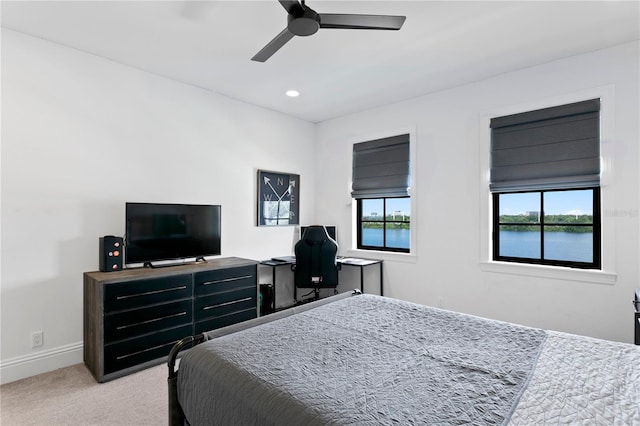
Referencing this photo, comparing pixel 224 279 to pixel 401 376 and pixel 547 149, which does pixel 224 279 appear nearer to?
pixel 401 376

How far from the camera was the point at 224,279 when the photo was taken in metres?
3.17

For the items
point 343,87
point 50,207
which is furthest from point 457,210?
point 50,207

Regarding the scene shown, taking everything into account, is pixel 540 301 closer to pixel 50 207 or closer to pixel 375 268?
pixel 375 268

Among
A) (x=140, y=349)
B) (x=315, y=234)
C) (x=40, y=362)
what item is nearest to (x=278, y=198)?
(x=315, y=234)

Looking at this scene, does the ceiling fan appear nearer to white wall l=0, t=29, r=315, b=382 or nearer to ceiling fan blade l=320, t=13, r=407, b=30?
ceiling fan blade l=320, t=13, r=407, b=30

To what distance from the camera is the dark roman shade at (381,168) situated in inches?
157

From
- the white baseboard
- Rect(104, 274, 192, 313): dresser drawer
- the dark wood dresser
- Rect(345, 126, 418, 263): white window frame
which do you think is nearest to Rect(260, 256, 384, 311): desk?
Rect(345, 126, 418, 263): white window frame

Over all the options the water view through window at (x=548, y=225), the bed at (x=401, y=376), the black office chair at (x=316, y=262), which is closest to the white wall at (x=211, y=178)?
the water view through window at (x=548, y=225)

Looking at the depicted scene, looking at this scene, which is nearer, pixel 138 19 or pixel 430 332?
pixel 430 332

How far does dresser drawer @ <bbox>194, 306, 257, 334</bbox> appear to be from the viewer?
2.99 meters

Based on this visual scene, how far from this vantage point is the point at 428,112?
12.3 ft

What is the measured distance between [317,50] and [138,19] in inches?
54.1

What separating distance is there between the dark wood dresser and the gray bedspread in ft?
4.59

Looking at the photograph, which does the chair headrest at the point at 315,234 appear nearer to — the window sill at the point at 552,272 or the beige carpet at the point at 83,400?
the window sill at the point at 552,272
